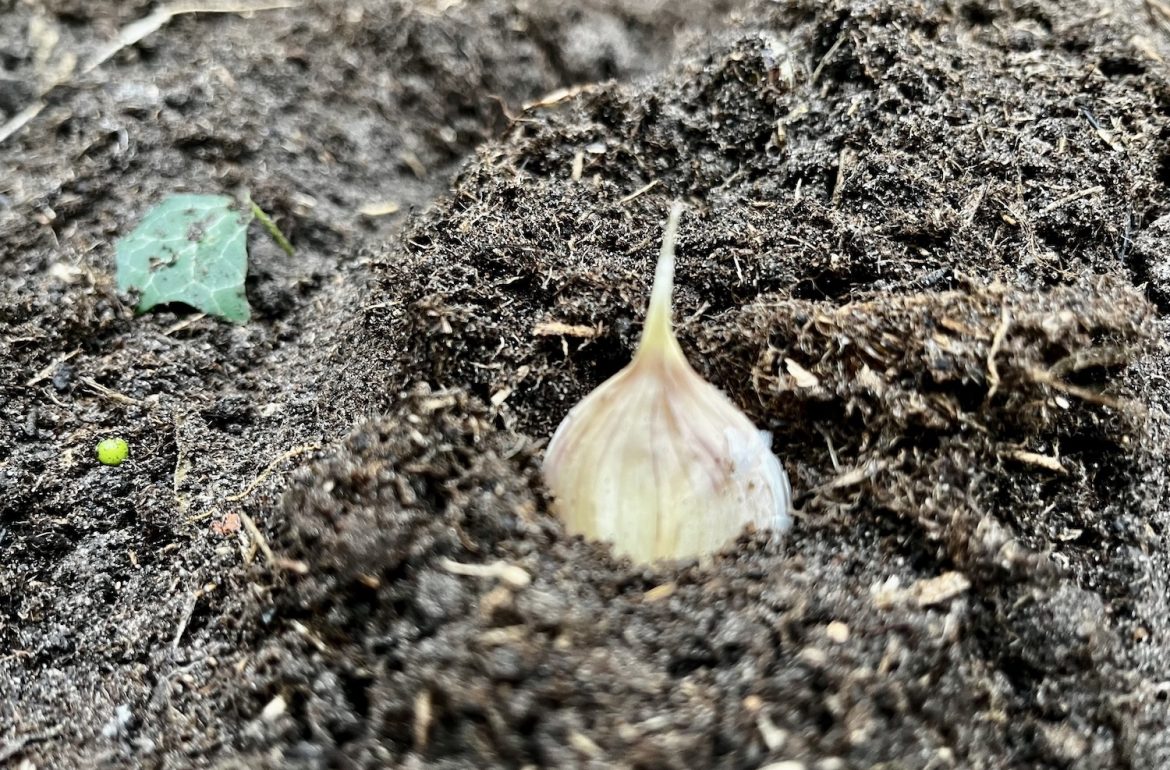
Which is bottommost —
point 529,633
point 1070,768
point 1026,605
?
point 1070,768

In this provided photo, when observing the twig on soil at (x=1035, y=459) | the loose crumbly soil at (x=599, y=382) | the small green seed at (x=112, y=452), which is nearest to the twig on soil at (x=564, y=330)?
the loose crumbly soil at (x=599, y=382)

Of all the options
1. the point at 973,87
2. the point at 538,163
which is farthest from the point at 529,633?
the point at 973,87

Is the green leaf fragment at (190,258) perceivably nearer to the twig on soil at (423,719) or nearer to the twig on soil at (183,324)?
the twig on soil at (183,324)

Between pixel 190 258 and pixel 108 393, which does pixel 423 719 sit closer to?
pixel 108 393

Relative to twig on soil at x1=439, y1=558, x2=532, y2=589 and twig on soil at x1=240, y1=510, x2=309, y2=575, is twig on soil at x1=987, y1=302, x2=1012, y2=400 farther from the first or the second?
twig on soil at x1=240, y1=510, x2=309, y2=575

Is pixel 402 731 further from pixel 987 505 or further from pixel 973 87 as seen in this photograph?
pixel 973 87

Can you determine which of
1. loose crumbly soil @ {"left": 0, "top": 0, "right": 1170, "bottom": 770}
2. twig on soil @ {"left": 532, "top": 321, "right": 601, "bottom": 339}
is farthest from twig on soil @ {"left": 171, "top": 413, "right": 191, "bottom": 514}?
twig on soil @ {"left": 532, "top": 321, "right": 601, "bottom": 339}
